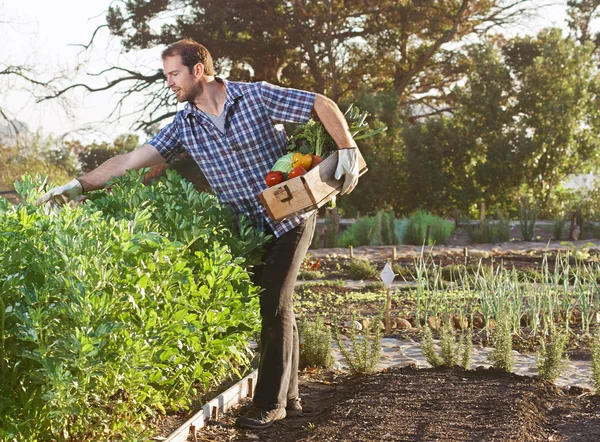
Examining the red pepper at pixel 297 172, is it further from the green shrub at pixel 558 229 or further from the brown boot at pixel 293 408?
the green shrub at pixel 558 229

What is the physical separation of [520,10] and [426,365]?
67.6 feet

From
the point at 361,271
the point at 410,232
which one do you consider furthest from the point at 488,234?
the point at 361,271

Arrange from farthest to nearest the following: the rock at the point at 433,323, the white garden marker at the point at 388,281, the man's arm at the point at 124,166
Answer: the rock at the point at 433,323
the white garden marker at the point at 388,281
the man's arm at the point at 124,166

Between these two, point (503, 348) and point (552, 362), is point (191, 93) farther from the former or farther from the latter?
point (552, 362)

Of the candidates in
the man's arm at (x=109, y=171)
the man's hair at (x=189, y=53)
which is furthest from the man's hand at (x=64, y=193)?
the man's hair at (x=189, y=53)

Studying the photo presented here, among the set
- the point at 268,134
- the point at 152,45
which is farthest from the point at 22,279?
the point at 152,45

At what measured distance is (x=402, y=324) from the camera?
6.67 m

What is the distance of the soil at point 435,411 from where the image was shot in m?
3.70

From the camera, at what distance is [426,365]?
5.28 metres

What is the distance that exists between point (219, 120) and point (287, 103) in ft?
1.13

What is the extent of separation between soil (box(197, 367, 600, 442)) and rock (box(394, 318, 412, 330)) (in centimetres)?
176

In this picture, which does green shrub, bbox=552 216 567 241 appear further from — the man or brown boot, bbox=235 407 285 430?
brown boot, bbox=235 407 285 430

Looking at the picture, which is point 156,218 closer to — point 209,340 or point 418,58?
point 209,340

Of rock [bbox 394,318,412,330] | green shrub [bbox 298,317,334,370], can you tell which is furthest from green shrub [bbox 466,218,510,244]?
green shrub [bbox 298,317,334,370]
